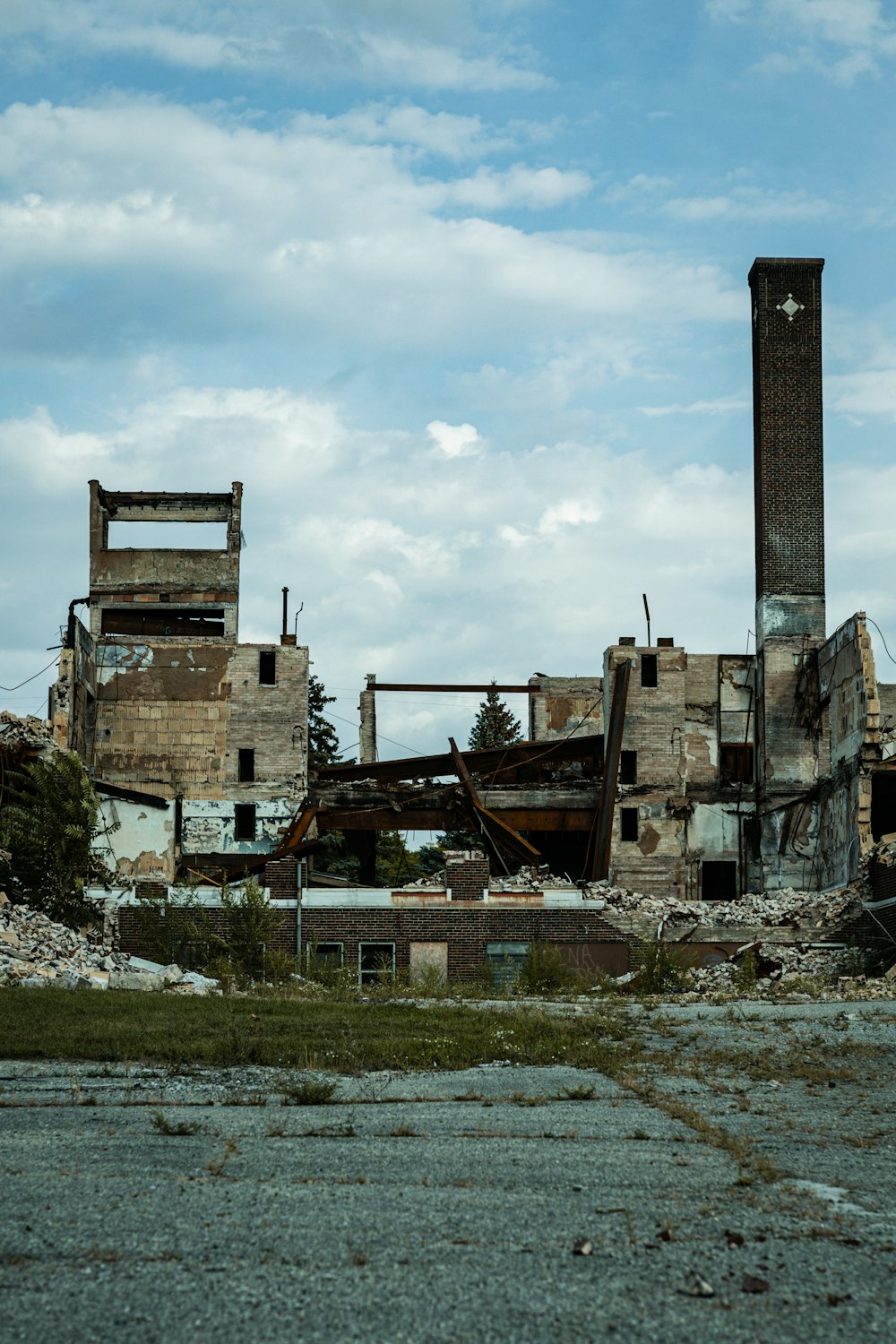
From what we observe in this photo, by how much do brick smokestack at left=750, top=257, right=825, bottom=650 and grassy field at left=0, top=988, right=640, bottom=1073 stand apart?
24.4 meters

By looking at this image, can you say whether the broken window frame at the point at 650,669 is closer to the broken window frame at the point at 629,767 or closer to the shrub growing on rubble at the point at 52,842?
→ the broken window frame at the point at 629,767

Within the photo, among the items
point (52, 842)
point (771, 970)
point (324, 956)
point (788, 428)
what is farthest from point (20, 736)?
point (788, 428)

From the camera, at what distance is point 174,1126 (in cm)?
920

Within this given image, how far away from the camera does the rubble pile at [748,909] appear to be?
104ft

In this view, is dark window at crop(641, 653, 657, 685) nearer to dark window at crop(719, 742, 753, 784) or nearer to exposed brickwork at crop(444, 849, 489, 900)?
dark window at crop(719, 742, 753, 784)

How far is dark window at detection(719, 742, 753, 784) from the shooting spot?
1646 inches

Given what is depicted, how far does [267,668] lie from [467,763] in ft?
23.5

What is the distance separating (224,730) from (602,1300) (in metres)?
36.4

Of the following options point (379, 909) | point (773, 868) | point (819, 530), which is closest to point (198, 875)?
point (379, 909)

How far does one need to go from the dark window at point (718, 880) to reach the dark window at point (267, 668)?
532 inches

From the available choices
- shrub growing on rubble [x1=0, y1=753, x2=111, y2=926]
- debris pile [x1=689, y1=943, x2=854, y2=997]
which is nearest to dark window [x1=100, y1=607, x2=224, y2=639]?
shrub growing on rubble [x1=0, y1=753, x2=111, y2=926]

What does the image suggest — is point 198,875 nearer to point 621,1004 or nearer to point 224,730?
point 224,730

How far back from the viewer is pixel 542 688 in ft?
146

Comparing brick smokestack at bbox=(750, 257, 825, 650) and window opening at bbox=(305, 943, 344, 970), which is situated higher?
brick smokestack at bbox=(750, 257, 825, 650)
